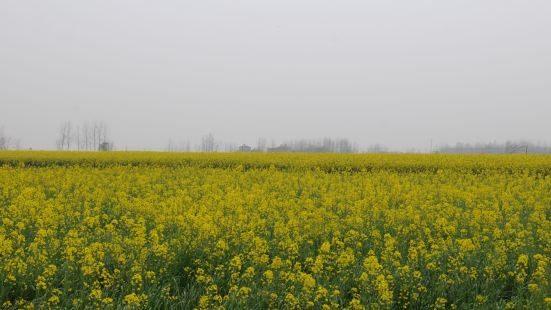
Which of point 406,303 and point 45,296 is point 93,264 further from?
point 406,303

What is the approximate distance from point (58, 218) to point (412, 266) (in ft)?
17.2

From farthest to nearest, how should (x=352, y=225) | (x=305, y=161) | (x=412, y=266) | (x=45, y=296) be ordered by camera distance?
(x=305, y=161) < (x=352, y=225) < (x=412, y=266) < (x=45, y=296)

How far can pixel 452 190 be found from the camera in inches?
386

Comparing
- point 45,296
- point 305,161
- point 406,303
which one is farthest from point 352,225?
point 305,161

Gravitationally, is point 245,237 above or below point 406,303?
above

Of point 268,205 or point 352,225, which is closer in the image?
point 352,225

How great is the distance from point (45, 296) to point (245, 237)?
232cm

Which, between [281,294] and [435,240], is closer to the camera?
[281,294]

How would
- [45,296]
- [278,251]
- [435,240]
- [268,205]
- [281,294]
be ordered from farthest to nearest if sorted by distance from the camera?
[268,205], [435,240], [278,251], [281,294], [45,296]

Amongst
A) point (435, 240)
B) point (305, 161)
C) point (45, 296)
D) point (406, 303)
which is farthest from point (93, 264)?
point (305, 161)

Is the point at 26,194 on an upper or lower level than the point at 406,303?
upper

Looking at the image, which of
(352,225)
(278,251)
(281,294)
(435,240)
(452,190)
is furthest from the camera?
(452,190)

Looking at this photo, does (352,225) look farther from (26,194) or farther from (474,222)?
(26,194)

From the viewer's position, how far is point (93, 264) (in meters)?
4.33
